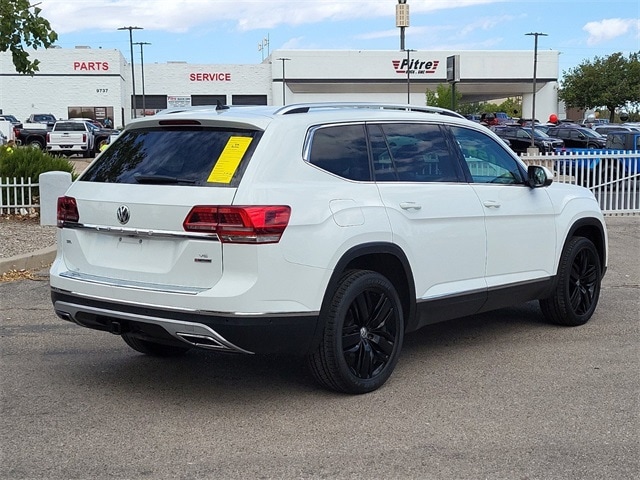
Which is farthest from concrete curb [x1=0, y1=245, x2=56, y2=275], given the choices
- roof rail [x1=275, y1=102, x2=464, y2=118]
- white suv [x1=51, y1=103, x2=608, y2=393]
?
roof rail [x1=275, y1=102, x2=464, y2=118]

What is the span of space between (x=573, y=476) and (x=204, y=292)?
219 cm

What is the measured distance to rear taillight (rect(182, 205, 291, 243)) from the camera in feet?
16.1

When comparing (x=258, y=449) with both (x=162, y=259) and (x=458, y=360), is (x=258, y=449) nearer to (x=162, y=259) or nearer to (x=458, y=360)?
(x=162, y=259)

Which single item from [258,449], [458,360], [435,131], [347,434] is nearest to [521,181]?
[435,131]

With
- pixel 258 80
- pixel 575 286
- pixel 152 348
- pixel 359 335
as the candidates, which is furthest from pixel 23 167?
pixel 258 80

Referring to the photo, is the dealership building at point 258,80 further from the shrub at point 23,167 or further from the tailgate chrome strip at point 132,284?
the tailgate chrome strip at point 132,284

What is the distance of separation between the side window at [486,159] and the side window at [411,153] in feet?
0.75

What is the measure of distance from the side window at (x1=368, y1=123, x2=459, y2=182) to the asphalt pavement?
1391mm

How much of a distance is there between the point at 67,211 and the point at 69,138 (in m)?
34.2

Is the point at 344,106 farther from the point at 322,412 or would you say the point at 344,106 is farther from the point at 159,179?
the point at 322,412

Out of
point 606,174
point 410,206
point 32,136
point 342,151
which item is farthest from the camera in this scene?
point 32,136

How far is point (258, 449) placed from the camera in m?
4.67

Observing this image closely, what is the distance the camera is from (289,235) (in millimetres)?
5027

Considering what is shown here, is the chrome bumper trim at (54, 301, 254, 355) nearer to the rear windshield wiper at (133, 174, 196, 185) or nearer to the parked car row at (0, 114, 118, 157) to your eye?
the rear windshield wiper at (133, 174, 196, 185)
